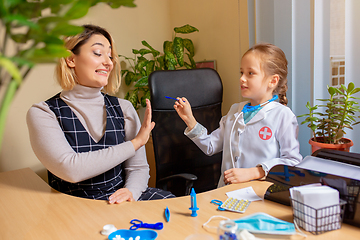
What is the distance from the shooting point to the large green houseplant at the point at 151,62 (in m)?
2.27

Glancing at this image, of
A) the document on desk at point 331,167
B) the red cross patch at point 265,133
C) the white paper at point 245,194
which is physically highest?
the red cross patch at point 265,133

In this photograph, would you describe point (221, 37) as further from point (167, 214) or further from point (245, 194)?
point (167, 214)

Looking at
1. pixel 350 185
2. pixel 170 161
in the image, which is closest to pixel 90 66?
pixel 170 161

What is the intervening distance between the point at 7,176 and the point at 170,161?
880 millimetres

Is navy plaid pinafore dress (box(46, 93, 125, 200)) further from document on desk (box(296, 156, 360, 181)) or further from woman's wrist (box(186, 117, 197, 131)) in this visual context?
document on desk (box(296, 156, 360, 181))

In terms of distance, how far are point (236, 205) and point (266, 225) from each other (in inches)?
6.6

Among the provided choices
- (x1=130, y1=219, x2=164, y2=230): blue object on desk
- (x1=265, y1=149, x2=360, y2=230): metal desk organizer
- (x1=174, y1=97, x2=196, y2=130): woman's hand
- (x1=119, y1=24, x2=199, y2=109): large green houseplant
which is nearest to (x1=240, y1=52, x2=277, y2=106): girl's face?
(x1=174, y1=97, x2=196, y2=130): woman's hand

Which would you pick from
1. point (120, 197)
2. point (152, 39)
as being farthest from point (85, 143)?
point (152, 39)

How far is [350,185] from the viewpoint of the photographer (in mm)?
819

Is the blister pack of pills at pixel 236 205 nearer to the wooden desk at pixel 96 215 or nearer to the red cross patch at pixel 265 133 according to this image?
the wooden desk at pixel 96 215

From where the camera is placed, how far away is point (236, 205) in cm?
95

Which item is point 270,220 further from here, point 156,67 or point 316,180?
point 156,67

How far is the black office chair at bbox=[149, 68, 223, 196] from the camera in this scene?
65.1 inches

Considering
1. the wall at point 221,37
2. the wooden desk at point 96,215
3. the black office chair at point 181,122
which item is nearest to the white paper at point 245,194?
the wooden desk at point 96,215
